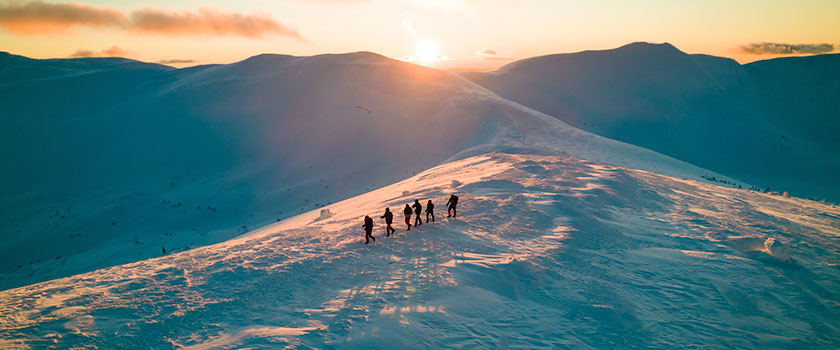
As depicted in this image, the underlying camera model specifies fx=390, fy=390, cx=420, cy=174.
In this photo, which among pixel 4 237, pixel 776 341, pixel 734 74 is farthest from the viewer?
pixel 734 74

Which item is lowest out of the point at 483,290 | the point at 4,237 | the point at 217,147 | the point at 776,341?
the point at 4,237

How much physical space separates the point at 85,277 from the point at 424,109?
38.0m

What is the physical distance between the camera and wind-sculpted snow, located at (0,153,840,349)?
8.24 meters

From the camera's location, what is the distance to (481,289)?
9922 millimetres

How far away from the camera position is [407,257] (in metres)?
11.9

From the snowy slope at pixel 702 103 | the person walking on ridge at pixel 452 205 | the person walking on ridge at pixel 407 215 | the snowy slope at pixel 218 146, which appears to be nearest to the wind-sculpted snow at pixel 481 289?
the person walking on ridge at pixel 407 215

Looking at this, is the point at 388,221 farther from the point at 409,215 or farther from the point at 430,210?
the point at 430,210

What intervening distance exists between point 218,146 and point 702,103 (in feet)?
281

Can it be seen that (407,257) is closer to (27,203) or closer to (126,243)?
(126,243)

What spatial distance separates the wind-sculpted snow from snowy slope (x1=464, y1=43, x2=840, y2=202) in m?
56.2

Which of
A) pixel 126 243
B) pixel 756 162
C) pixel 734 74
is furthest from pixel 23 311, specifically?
pixel 734 74

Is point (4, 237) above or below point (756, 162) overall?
below

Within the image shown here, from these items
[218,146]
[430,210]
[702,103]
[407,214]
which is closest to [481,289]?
[407,214]

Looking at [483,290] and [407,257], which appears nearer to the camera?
[483,290]
